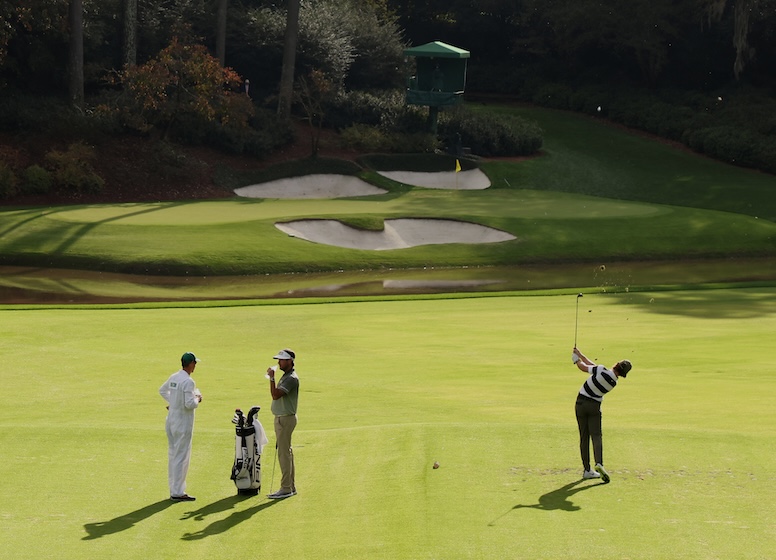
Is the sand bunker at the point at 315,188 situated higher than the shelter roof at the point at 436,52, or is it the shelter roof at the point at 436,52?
the shelter roof at the point at 436,52

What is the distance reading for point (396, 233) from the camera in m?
47.3

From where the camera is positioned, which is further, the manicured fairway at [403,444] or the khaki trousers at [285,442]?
the khaki trousers at [285,442]

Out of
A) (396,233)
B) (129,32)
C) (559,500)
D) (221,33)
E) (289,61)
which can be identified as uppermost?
(221,33)

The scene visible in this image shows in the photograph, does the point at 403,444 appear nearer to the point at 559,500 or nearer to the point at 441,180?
the point at 559,500

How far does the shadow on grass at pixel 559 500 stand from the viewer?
532 inches

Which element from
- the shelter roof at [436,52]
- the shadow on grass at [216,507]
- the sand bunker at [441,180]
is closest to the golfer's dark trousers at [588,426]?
the shadow on grass at [216,507]

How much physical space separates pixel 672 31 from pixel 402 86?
16.2 m

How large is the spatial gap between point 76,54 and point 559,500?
152ft

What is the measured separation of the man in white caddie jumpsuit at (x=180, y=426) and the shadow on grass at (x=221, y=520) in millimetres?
371

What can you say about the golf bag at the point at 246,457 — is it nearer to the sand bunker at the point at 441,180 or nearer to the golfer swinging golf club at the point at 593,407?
the golfer swinging golf club at the point at 593,407

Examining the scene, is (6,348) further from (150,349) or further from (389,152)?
(389,152)

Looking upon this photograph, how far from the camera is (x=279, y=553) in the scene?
12.3m

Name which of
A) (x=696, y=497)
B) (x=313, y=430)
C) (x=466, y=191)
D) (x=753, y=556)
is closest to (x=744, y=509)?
(x=696, y=497)

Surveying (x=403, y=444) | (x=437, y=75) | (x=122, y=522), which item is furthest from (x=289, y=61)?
(x=122, y=522)
